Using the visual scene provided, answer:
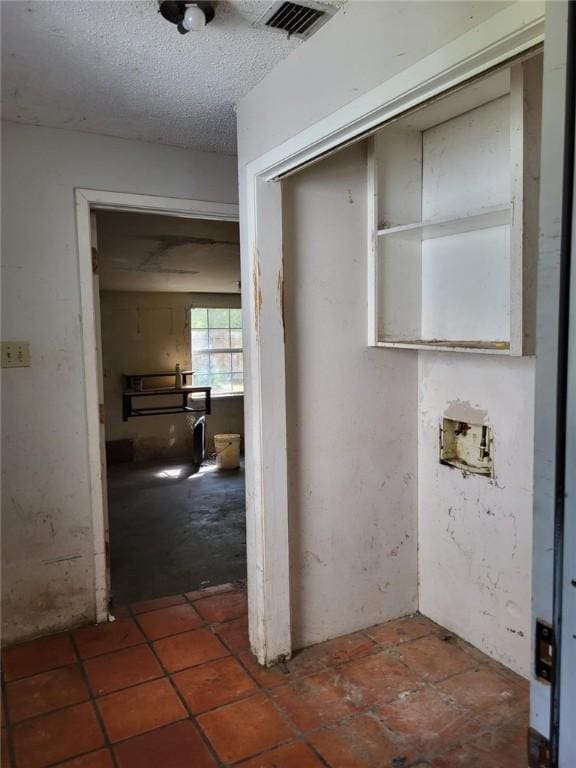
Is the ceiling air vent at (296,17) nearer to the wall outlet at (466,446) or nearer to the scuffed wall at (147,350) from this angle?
the wall outlet at (466,446)

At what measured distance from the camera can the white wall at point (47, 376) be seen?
2.51 m

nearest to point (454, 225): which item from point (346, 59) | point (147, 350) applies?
point (346, 59)

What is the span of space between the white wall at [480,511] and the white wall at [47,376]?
1700 millimetres

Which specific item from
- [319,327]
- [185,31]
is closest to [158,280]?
[319,327]

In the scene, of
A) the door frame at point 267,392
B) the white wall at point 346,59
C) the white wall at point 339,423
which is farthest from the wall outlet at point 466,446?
the white wall at point 346,59

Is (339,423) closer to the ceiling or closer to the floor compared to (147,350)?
closer to the floor

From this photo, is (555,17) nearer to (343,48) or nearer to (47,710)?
(343,48)

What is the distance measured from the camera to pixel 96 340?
2.74 meters

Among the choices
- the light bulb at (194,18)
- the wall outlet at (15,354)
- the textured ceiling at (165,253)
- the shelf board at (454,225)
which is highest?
the light bulb at (194,18)

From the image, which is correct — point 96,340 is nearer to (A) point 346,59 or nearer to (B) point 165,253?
(A) point 346,59

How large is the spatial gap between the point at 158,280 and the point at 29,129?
12.4 feet

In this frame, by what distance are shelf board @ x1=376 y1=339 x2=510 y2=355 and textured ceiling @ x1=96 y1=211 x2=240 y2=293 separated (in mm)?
1554

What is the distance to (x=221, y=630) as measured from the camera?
8.82ft

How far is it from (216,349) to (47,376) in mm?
4901
